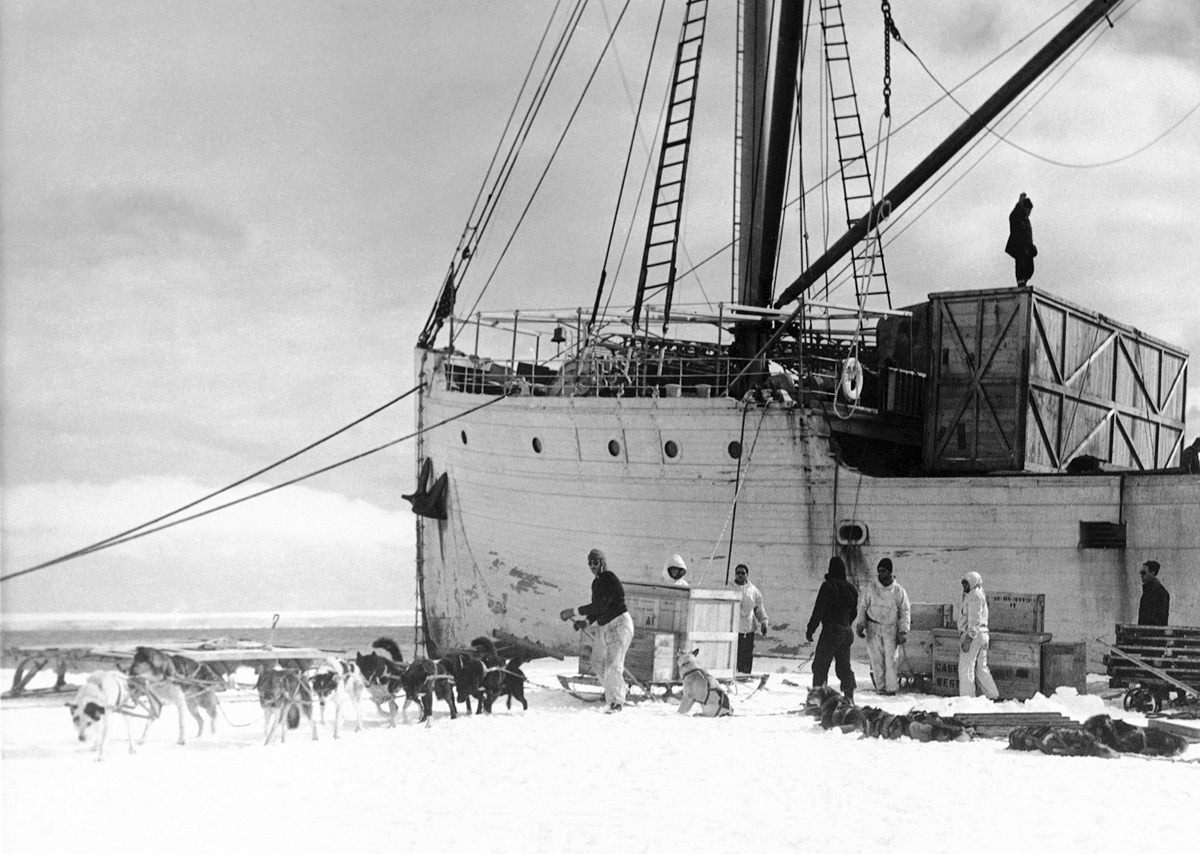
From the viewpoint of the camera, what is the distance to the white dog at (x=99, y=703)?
345 inches

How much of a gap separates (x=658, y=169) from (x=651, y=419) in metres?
5.53

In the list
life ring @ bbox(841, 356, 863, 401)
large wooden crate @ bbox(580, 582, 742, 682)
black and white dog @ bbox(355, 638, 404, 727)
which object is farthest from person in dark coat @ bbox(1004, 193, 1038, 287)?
black and white dog @ bbox(355, 638, 404, 727)

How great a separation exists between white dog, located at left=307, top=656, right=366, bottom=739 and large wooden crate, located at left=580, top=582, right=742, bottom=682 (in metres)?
3.59

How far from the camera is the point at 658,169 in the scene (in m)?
24.2

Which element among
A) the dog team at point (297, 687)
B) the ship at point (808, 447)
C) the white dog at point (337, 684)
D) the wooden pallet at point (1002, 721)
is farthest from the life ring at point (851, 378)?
the white dog at point (337, 684)

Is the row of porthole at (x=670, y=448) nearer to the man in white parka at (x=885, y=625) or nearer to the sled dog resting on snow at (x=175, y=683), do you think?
the man in white parka at (x=885, y=625)

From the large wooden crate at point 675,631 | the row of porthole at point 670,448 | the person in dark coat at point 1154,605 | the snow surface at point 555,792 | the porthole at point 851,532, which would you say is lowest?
the snow surface at point 555,792

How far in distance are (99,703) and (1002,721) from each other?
23.1 feet

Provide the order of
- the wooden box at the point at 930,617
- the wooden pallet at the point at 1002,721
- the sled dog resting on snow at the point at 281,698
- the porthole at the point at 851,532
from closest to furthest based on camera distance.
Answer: the sled dog resting on snow at the point at 281,698 < the wooden pallet at the point at 1002,721 < the wooden box at the point at 930,617 < the porthole at the point at 851,532

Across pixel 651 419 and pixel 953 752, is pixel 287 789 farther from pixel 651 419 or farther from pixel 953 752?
pixel 651 419

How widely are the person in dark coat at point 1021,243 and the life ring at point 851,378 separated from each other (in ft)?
10.3

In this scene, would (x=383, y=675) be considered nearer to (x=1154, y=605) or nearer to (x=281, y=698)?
(x=281, y=698)

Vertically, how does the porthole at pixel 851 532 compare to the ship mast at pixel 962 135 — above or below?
below

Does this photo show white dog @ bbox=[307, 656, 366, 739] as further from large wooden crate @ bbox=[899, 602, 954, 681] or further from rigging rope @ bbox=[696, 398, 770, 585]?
rigging rope @ bbox=[696, 398, 770, 585]
